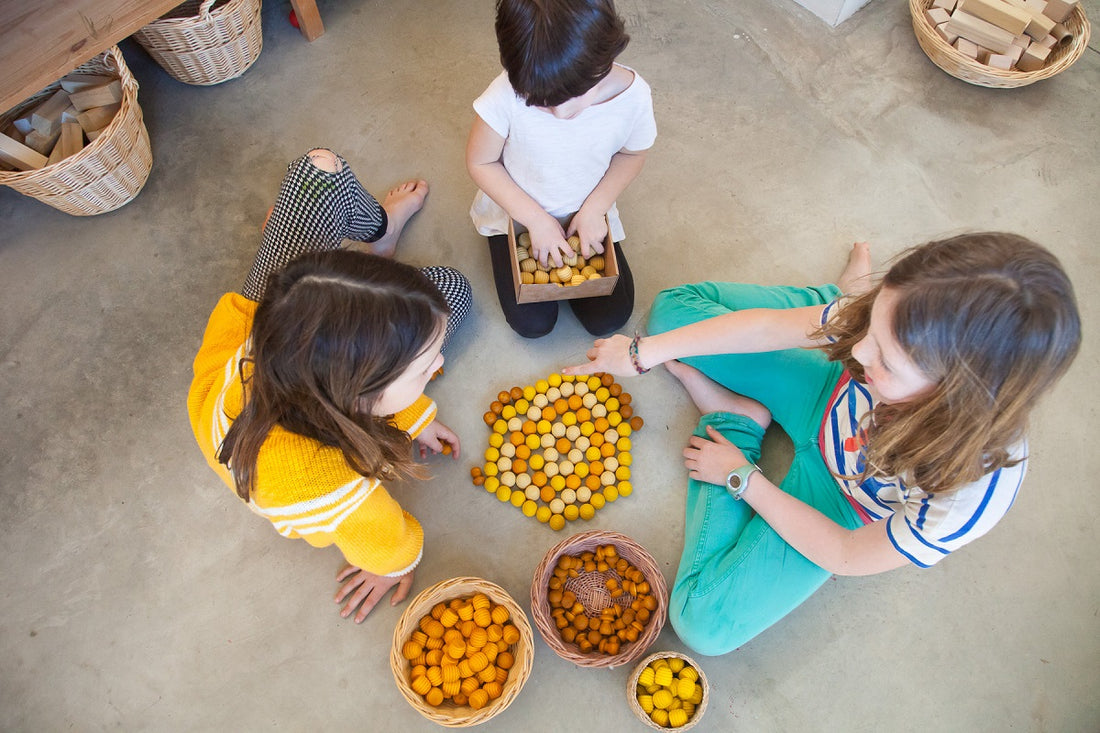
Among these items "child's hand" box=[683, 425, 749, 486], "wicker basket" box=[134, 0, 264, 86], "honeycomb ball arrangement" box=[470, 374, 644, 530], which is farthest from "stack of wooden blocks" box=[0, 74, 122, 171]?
"child's hand" box=[683, 425, 749, 486]

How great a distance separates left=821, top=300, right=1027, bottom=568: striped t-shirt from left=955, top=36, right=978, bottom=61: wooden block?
48.5 inches

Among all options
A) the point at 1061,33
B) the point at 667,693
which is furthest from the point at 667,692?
the point at 1061,33

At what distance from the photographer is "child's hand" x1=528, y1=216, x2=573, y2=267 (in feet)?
5.15

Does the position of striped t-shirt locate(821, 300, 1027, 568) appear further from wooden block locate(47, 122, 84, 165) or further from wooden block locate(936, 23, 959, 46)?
wooden block locate(47, 122, 84, 165)

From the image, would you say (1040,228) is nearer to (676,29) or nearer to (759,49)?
(759,49)

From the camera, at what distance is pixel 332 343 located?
1033mm

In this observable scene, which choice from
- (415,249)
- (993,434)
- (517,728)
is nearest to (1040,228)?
(993,434)

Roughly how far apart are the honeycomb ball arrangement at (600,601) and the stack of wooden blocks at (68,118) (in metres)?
1.48

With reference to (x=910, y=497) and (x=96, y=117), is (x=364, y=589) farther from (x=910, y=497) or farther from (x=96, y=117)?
(x=96, y=117)

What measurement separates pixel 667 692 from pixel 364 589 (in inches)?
25.3

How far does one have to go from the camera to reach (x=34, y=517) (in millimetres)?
1677

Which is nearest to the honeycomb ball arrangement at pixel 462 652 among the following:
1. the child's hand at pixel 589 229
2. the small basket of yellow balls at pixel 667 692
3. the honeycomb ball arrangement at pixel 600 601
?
the honeycomb ball arrangement at pixel 600 601

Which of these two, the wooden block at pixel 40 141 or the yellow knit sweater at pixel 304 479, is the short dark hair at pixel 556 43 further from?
the wooden block at pixel 40 141

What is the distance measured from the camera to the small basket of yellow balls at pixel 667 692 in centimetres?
146
